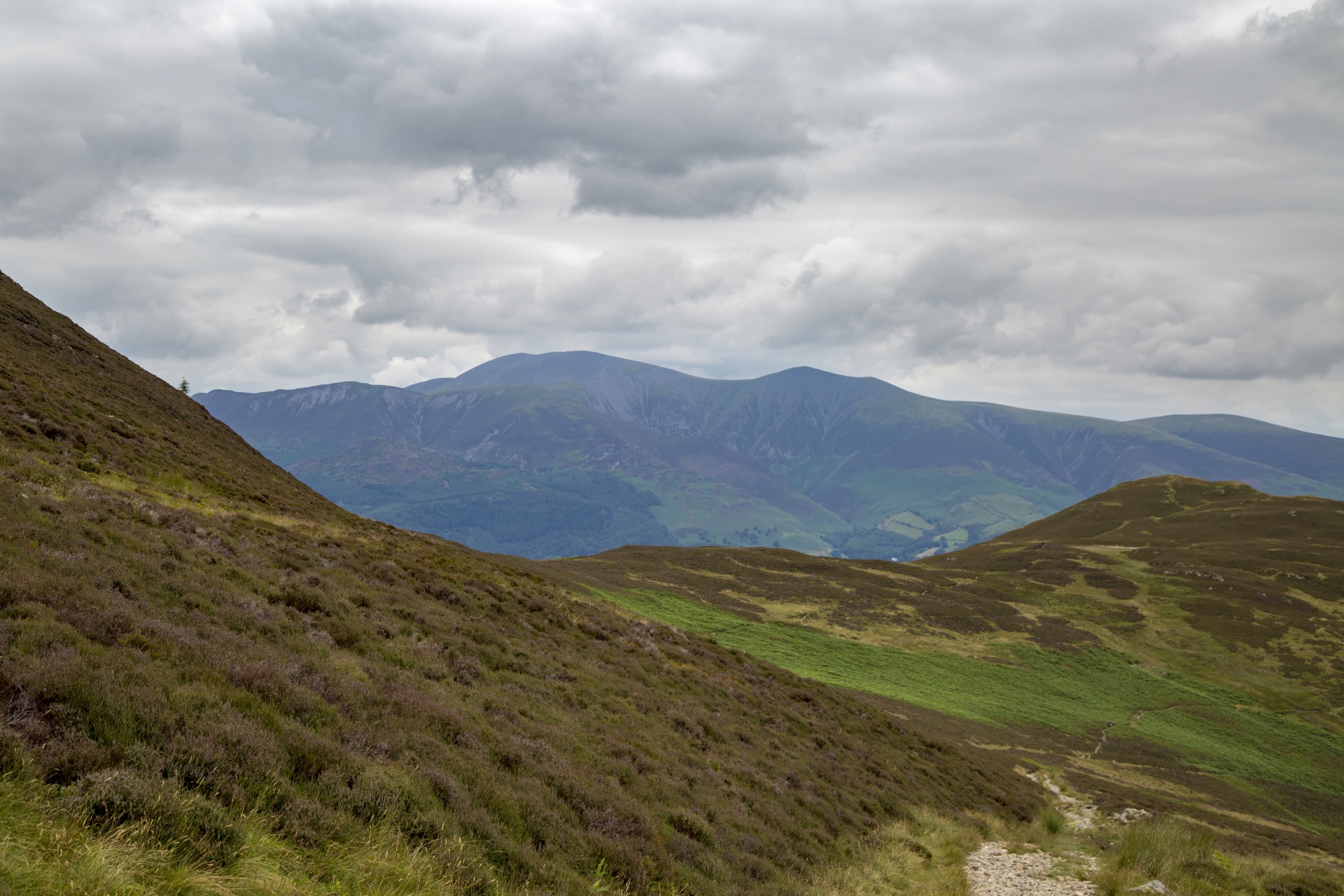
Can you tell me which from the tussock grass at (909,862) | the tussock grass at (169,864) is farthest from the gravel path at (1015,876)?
the tussock grass at (169,864)

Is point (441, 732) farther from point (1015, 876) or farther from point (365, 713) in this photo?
point (1015, 876)

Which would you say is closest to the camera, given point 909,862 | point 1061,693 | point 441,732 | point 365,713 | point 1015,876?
point 365,713

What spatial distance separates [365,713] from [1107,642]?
9101cm

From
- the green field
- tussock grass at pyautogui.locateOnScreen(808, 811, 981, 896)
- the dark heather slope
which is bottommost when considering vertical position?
the green field

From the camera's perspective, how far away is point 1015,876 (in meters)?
18.9

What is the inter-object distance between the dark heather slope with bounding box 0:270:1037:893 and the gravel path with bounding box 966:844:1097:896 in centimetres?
332

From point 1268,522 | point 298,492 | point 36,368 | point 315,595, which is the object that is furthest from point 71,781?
point 1268,522

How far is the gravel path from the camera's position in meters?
Answer: 17.0

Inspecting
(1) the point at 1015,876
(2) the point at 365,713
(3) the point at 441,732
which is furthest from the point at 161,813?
(1) the point at 1015,876

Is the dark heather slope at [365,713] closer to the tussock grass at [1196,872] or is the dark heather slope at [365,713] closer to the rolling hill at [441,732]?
the rolling hill at [441,732]

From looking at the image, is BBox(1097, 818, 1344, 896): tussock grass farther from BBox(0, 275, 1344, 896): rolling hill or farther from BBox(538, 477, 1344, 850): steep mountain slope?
BBox(538, 477, 1344, 850): steep mountain slope

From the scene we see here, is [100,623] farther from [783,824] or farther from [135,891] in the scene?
[783,824]

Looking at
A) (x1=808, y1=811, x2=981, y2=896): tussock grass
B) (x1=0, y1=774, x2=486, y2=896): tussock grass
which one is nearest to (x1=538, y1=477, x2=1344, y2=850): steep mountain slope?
(x1=808, y1=811, x2=981, y2=896): tussock grass

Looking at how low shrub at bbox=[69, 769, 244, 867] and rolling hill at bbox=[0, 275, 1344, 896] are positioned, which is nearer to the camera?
low shrub at bbox=[69, 769, 244, 867]
